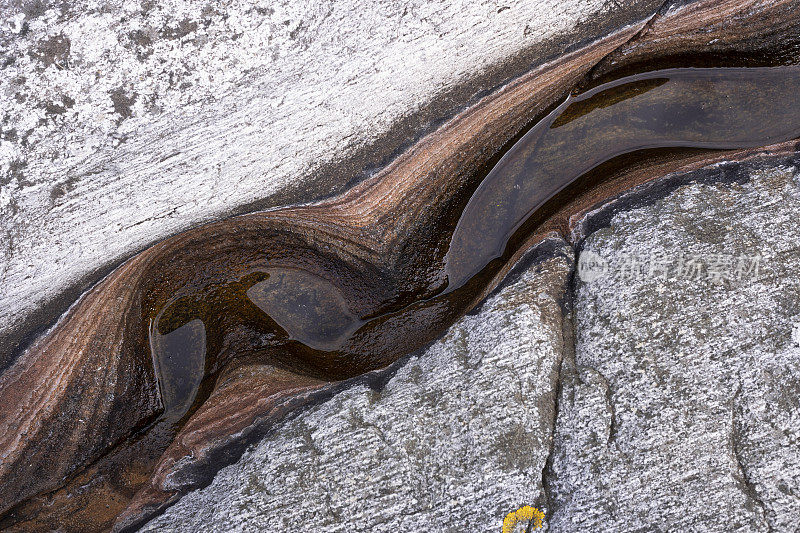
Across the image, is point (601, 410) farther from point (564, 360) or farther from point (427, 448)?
point (427, 448)

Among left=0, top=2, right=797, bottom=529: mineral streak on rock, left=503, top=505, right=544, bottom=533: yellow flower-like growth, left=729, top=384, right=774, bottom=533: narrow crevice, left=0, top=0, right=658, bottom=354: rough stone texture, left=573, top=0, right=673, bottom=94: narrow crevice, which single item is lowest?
left=503, top=505, right=544, bottom=533: yellow flower-like growth

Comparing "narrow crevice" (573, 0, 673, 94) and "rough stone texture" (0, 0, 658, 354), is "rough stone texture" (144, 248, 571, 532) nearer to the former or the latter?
"rough stone texture" (0, 0, 658, 354)

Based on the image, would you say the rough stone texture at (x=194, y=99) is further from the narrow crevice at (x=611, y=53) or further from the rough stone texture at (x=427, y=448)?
the rough stone texture at (x=427, y=448)

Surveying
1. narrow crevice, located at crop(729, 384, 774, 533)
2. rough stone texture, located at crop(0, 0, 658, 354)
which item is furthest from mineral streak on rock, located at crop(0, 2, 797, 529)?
narrow crevice, located at crop(729, 384, 774, 533)

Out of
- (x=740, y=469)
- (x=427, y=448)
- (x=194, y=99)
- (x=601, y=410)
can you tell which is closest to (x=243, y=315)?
(x=194, y=99)

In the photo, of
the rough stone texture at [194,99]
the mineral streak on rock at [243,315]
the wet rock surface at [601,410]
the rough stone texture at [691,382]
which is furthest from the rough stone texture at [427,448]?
the rough stone texture at [194,99]

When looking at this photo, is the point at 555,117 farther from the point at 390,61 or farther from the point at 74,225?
the point at 74,225
